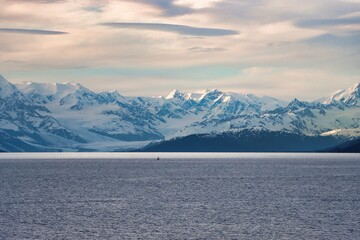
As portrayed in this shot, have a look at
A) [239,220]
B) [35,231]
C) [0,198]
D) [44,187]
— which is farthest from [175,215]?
[44,187]

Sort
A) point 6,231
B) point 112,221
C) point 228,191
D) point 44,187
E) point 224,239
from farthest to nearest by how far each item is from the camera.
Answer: point 44,187 < point 228,191 < point 112,221 < point 6,231 < point 224,239

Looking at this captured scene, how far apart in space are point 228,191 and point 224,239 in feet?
265

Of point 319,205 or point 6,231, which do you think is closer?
point 6,231

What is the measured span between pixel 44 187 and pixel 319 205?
80.1 metres

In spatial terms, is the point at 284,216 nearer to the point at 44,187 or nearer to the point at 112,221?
the point at 112,221

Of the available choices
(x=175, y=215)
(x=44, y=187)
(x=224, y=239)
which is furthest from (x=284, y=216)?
(x=44, y=187)

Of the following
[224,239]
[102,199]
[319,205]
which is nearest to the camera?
[224,239]

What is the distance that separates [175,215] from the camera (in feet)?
372

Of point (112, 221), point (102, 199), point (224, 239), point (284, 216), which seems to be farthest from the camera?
point (102, 199)

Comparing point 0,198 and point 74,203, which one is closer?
point 74,203

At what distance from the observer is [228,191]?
168m

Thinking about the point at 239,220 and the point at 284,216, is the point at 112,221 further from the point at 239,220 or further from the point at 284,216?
the point at 284,216

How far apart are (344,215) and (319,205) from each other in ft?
57.5

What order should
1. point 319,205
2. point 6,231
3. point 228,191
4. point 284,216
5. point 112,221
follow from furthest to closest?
1. point 228,191
2. point 319,205
3. point 284,216
4. point 112,221
5. point 6,231
